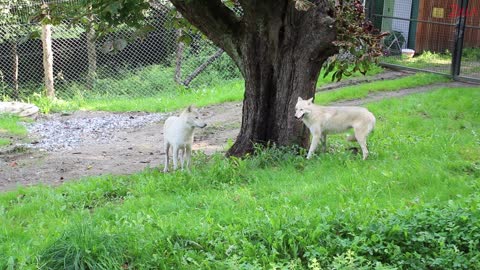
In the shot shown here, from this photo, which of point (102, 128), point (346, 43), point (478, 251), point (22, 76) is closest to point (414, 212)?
point (478, 251)

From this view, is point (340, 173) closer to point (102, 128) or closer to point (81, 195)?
point (81, 195)

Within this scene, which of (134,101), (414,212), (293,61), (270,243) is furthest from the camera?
(134,101)

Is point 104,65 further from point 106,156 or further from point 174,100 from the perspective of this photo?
point 106,156

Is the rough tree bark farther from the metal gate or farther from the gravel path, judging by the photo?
the metal gate

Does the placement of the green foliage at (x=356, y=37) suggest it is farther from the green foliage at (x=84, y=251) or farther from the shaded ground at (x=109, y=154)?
the green foliage at (x=84, y=251)

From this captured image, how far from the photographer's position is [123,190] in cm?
706

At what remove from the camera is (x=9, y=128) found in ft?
37.9

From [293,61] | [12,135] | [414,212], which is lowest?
[12,135]

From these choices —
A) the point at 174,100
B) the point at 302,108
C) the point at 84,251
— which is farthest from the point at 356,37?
the point at 174,100

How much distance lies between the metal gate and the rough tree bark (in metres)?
6.95

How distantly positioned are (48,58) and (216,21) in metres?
6.86

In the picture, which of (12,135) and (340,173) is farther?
(12,135)

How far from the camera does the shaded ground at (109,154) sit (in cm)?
858

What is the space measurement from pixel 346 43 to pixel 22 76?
10.1 meters
